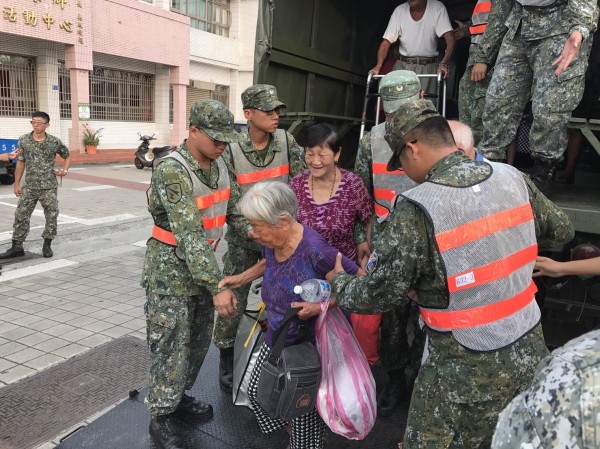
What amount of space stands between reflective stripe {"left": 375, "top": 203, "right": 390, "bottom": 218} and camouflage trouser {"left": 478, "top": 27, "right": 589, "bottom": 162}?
778 mm

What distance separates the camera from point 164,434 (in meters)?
2.46

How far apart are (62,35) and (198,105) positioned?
48.2 ft

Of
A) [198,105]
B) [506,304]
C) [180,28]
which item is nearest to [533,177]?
[506,304]

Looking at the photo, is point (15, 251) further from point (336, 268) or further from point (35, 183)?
point (336, 268)

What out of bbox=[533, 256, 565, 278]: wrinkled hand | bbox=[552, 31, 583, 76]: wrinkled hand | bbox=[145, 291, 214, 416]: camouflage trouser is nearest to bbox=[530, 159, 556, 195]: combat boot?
bbox=[552, 31, 583, 76]: wrinkled hand

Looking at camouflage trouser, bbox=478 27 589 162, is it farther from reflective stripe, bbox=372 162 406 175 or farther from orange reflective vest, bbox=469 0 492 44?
reflective stripe, bbox=372 162 406 175

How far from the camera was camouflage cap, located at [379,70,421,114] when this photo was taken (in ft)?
8.25

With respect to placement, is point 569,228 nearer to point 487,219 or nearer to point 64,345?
point 487,219

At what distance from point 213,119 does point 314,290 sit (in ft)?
2.92

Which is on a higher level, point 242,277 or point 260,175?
point 260,175

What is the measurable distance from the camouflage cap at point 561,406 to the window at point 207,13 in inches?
805

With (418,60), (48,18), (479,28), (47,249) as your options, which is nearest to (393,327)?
(479,28)

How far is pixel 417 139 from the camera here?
157 centimetres

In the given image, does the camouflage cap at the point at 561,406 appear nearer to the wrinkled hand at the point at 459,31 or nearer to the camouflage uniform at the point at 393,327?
the camouflage uniform at the point at 393,327
